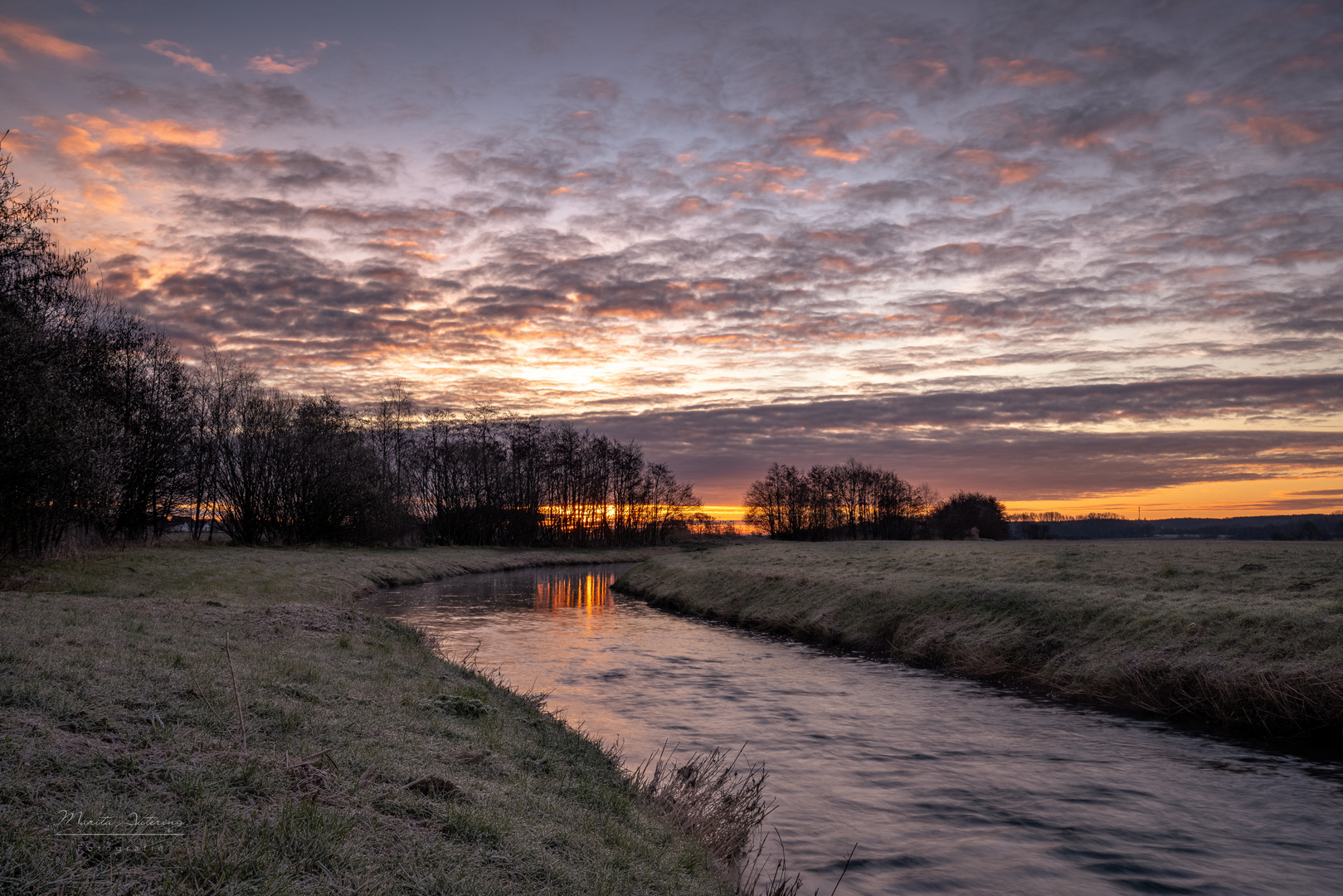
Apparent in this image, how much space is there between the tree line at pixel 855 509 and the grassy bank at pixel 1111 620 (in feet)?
323

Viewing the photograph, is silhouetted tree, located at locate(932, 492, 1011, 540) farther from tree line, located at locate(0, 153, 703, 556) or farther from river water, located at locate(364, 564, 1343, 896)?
river water, located at locate(364, 564, 1343, 896)

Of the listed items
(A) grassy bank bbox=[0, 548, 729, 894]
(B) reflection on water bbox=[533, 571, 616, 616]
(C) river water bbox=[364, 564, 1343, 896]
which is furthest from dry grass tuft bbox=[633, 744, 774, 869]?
(B) reflection on water bbox=[533, 571, 616, 616]

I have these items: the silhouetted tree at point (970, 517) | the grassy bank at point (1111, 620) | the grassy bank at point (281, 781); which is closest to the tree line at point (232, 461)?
the grassy bank at point (281, 781)

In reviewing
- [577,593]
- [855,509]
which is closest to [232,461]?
[577,593]

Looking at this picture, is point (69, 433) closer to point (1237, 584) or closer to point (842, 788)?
point (842, 788)

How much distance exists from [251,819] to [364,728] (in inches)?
148

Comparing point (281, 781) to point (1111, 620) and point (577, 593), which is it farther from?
point (577, 593)

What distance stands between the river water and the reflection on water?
16.3 m

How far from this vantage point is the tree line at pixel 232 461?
2414 cm

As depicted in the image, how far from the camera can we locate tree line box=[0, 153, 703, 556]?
2414 cm

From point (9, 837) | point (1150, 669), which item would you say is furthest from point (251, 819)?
point (1150, 669)

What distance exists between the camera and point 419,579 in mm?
52344

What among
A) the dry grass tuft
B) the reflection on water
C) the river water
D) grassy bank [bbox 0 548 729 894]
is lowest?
the reflection on water

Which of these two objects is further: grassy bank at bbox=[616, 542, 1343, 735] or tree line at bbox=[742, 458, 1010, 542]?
tree line at bbox=[742, 458, 1010, 542]
